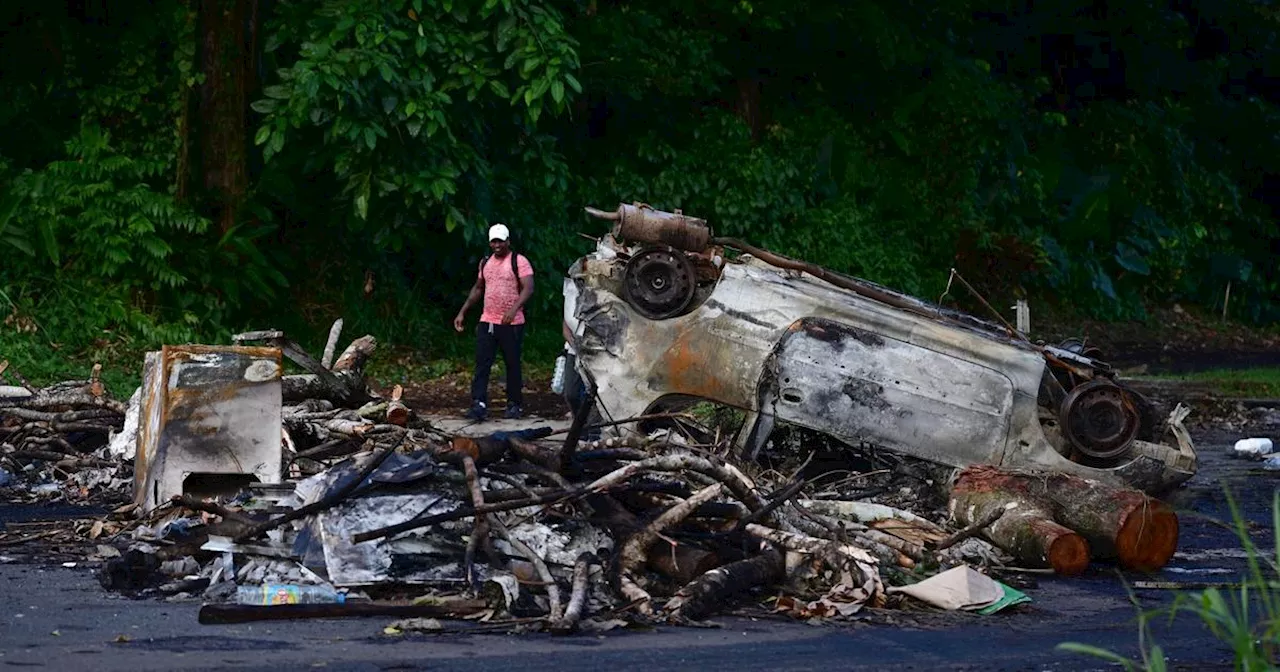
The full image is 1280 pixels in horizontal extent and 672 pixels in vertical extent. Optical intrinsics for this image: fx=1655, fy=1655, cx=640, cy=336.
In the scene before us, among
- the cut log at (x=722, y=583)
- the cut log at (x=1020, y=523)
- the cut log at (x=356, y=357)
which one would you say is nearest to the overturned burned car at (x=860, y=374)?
the cut log at (x=1020, y=523)

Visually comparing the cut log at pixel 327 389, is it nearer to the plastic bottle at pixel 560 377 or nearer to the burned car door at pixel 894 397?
the plastic bottle at pixel 560 377

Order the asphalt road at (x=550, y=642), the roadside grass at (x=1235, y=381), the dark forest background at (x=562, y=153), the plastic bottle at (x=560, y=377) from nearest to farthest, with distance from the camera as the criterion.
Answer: the asphalt road at (x=550, y=642) → the plastic bottle at (x=560, y=377) → the dark forest background at (x=562, y=153) → the roadside grass at (x=1235, y=381)

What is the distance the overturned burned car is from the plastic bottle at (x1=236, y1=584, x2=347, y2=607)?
3.18 meters

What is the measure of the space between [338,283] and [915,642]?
1416 centimetres

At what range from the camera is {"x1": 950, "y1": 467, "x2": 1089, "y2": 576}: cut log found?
9672 mm

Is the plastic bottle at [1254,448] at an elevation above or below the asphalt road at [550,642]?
above

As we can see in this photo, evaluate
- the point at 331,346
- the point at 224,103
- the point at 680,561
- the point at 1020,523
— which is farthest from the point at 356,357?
the point at 224,103

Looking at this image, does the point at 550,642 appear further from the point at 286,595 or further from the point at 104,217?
the point at 104,217

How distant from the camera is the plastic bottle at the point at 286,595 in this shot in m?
7.87

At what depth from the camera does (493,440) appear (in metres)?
9.28

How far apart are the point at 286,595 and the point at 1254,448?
35.3 ft

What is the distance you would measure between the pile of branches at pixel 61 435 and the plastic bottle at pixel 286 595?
4.01 metres

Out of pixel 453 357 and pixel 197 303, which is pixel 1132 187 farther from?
pixel 197 303

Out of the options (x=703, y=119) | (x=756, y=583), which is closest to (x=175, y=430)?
(x=756, y=583)
